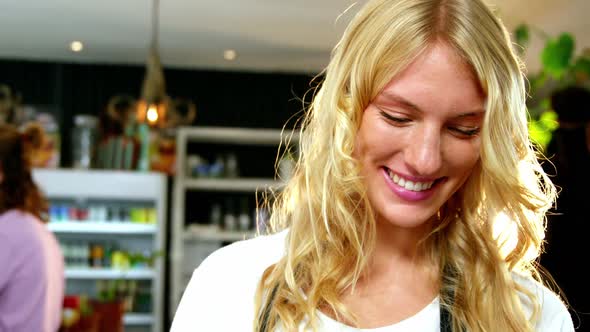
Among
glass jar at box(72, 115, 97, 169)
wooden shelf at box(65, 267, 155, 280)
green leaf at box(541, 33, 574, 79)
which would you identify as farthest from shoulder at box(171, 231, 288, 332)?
glass jar at box(72, 115, 97, 169)

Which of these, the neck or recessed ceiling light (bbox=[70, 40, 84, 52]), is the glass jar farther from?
the neck

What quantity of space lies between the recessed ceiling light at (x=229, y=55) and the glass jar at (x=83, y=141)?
1.34m

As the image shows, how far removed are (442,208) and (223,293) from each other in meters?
0.39

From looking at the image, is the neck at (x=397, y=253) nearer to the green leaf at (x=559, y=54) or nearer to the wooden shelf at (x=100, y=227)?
the green leaf at (x=559, y=54)

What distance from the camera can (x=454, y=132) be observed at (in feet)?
4.12

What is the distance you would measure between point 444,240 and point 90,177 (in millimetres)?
6790

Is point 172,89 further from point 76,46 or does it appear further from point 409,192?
point 409,192

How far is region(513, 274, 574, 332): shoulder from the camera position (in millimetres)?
1308

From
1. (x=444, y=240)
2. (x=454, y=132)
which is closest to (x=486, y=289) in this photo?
(x=444, y=240)

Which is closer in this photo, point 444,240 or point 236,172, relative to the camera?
point 444,240

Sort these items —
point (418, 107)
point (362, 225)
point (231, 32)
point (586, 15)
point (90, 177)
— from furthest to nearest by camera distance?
point (90, 177)
point (231, 32)
point (586, 15)
point (362, 225)
point (418, 107)

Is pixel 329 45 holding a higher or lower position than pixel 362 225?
higher

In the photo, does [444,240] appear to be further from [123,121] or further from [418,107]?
[123,121]

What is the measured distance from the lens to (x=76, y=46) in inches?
316
